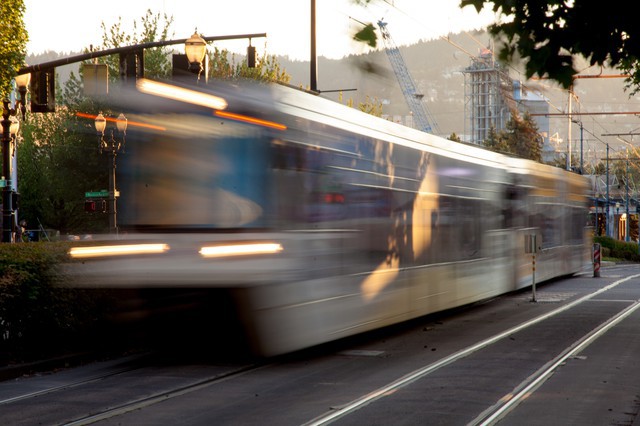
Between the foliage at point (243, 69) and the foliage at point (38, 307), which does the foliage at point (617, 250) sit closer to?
the foliage at point (243, 69)

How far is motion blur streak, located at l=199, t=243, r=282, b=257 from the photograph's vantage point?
468 inches

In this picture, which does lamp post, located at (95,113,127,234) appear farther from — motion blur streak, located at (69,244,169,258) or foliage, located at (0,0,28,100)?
foliage, located at (0,0,28,100)

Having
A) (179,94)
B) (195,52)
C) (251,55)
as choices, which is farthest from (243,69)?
(179,94)

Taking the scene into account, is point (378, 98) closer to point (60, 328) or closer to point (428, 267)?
point (60, 328)

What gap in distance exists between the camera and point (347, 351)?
583 inches

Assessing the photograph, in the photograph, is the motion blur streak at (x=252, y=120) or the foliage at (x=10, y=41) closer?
the motion blur streak at (x=252, y=120)

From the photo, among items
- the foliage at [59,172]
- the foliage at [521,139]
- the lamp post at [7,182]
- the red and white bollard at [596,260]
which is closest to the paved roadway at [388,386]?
the lamp post at [7,182]

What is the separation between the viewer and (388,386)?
1157 centimetres

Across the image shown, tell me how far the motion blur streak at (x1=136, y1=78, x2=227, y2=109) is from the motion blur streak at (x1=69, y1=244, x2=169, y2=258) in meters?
1.80

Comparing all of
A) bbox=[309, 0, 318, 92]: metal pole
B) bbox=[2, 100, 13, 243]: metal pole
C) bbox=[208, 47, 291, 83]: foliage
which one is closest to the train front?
bbox=[309, 0, 318, 92]: metal pole

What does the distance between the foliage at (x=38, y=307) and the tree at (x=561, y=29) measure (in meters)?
8.43

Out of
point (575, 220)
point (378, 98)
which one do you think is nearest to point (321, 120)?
point (378, 98)

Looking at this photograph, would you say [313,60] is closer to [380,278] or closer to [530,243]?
[530,243]

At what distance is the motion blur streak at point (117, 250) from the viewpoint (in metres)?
12.4
